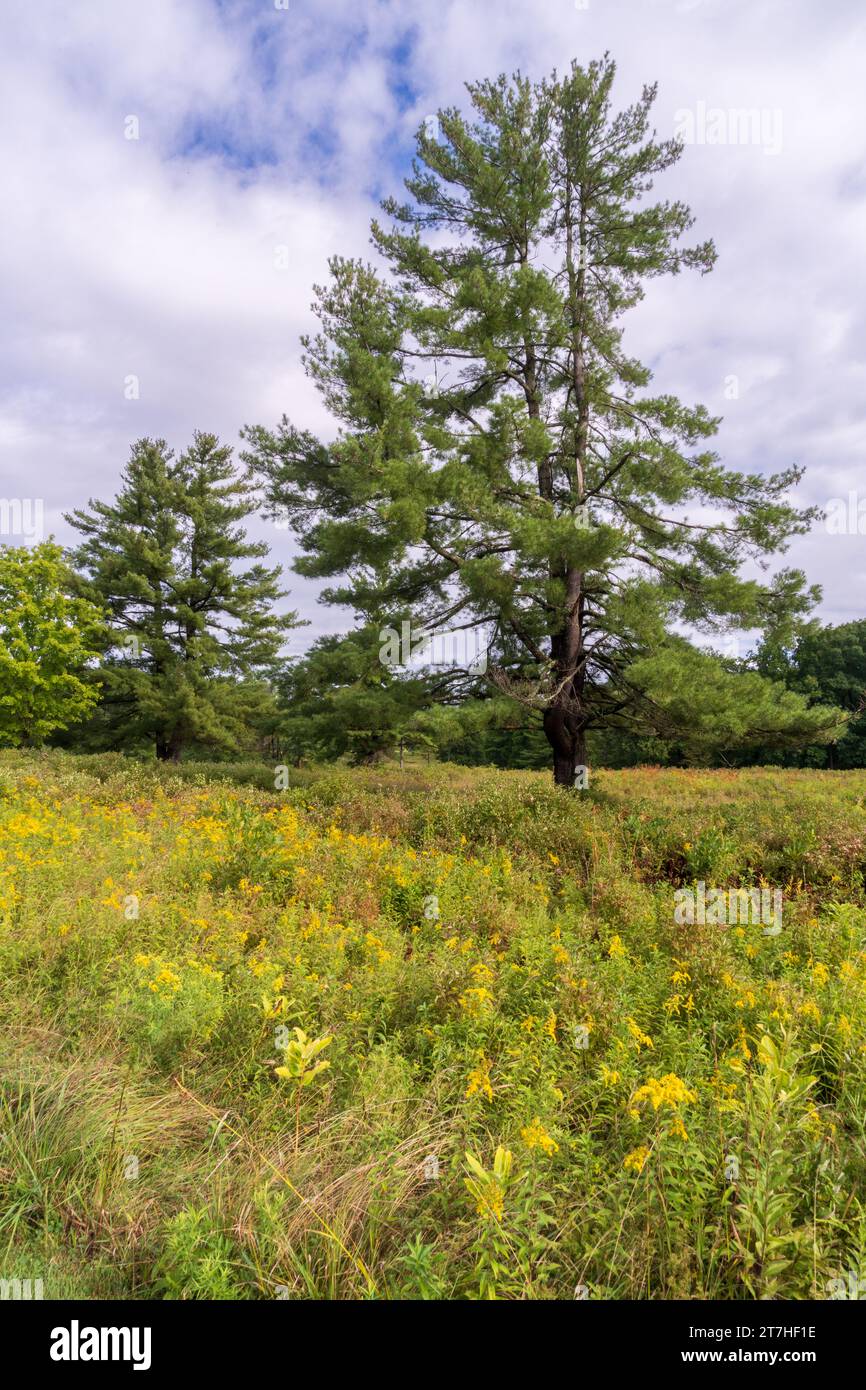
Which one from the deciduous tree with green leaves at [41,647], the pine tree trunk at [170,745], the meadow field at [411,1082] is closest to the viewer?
the meadow field at [411,1082]

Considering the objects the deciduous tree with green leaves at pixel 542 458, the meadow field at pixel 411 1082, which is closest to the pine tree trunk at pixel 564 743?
the deciduous tree with green leaves at pixel 542 458

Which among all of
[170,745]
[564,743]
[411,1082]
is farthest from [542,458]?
[170,745]

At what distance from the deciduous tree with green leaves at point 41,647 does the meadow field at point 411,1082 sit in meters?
16.9

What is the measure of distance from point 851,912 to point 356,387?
10428mm

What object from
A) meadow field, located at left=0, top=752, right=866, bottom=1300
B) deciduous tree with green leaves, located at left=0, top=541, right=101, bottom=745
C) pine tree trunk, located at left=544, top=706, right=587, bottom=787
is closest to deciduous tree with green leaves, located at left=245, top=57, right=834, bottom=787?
pine tree trunk, located at left=544, top=706, right=587, bottom=787

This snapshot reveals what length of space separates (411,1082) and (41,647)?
72.4 feet

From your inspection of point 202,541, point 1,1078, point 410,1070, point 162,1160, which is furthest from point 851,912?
point 202,541

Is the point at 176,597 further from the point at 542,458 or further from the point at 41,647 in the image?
the point at 542,458

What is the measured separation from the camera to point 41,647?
20.7m

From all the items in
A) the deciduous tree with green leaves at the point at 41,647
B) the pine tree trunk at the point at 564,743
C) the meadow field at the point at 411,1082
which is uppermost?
the deciduous tree with green leaves at the point at 41,647

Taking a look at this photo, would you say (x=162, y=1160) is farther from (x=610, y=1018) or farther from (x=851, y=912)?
(x=851, y=912)

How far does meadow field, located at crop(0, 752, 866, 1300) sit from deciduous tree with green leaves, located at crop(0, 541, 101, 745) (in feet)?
55.4

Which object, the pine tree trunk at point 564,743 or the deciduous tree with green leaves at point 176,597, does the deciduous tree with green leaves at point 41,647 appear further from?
the pine tree trunk at point 564,743

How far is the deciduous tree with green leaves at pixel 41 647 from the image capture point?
66.8 ft
